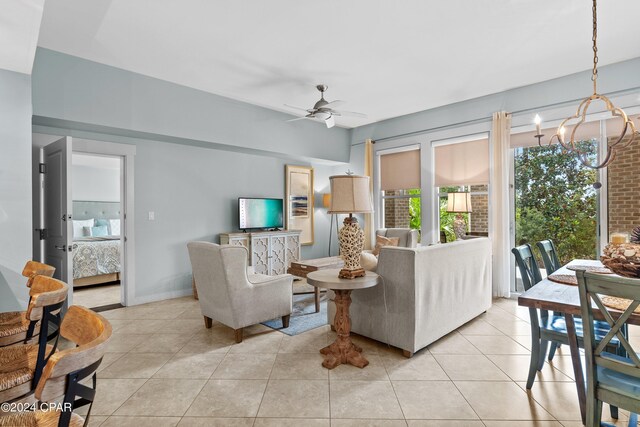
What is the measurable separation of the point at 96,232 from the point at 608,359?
8378mm

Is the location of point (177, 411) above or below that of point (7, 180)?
below

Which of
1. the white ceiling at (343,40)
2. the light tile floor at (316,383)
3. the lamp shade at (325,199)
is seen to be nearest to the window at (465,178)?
the white ceiling at (343,40)

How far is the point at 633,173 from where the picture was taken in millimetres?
3744

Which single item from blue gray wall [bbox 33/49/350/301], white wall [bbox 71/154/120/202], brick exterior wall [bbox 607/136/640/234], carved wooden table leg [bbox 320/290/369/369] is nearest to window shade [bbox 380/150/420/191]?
blue gray wall [bbox 33/49/350/301]

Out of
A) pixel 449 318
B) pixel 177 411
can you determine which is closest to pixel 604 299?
pixel 449 318

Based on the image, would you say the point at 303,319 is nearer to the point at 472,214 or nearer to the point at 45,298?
the point at 45,298

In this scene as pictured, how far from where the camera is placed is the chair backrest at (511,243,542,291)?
241 centimetres

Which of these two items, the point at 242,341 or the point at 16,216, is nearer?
the point at 16,216

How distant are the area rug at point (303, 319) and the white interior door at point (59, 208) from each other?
83.7 inches

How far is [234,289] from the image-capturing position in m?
2.95

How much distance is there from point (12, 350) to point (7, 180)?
1898mm

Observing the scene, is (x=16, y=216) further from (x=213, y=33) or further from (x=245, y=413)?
(x=245, y=413)

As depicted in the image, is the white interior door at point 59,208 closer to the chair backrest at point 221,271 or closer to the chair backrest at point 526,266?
the chair backrest at point 221,271

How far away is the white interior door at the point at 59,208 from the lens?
3.24 meters
